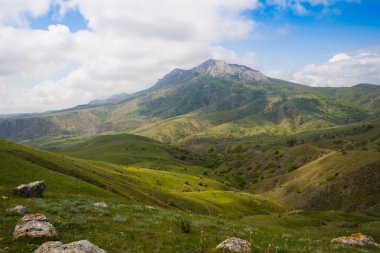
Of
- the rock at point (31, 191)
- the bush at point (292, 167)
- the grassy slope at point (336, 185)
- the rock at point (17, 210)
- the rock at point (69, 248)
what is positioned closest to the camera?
the rock at point (69, 248)

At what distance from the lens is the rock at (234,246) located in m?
18.4

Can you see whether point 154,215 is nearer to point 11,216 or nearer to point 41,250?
point 11,216

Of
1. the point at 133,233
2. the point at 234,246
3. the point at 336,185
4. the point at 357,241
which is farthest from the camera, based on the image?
the point at 336,185

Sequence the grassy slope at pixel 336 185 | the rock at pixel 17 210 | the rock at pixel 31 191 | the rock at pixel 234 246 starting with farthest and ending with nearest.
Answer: the grassy slope at pixel 336 185 → the rock at pixel 31 191 → the rock at pixel 17 210 → the rock at pixel 234 246

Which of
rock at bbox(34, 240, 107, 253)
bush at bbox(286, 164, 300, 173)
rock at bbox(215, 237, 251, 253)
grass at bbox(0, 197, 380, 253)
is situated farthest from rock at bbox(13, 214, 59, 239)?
bush at bbox(286, 164, 300, 173)

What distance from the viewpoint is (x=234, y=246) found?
1880 cm

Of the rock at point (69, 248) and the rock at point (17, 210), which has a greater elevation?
the rock at point (69, 248)

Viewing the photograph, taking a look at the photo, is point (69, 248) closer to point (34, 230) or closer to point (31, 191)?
point (34, 230)

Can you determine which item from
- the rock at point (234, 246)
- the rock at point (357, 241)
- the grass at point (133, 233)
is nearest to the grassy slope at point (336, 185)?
the rock at point (357, 241)

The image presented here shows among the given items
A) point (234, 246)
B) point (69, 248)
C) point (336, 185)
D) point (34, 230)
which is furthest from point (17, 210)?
point (336, 185)

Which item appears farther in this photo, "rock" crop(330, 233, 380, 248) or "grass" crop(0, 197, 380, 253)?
"rock" crop(330, 233, 380, 248)

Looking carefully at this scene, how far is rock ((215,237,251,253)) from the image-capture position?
60.5ft

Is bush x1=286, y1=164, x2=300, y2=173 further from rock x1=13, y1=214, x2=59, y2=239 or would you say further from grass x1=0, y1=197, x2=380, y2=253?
rock x1=13, y1=214, x2=59, y2=239

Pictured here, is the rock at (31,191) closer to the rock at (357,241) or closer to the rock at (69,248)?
the rock at (69,248)
